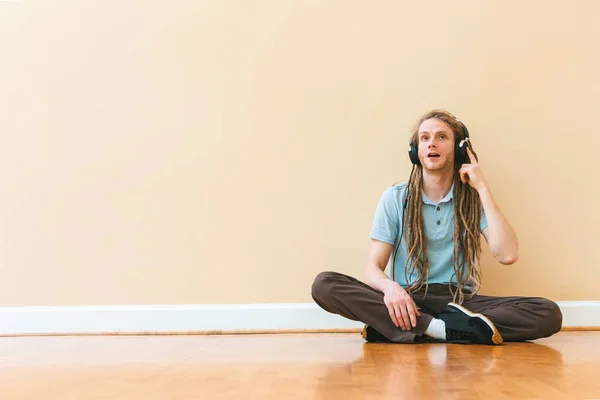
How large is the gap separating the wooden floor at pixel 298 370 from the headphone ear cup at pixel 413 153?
0.68 meters

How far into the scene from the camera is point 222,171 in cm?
247

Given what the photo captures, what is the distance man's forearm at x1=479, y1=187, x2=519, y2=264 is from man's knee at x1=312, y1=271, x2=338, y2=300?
21.7 inches

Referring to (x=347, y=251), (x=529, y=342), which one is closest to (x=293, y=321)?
(x=347, y=251)

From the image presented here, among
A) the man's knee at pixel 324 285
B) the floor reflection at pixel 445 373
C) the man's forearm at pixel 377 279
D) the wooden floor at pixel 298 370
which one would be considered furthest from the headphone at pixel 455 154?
the floor reflection at pixel 445 373

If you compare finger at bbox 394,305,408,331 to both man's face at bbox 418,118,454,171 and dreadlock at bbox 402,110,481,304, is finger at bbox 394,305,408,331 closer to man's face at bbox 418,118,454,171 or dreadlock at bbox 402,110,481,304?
dreadlock at bbox 402,110,481,304

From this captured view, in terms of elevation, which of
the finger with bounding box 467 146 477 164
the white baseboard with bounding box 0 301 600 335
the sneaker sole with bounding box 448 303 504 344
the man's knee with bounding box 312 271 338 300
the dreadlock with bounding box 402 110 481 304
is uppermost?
the finger with bounding box 467 146 477 164

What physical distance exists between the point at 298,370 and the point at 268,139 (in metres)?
1.28

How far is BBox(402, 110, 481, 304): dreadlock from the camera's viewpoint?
219 centimetres

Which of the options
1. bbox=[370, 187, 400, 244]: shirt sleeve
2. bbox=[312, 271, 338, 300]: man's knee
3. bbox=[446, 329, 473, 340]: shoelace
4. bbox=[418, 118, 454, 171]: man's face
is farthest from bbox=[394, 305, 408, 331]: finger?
bbox=[418, 118, 454, 171]: man's face

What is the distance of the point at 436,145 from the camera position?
2213mm

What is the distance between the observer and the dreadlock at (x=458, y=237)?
2189 millimetres

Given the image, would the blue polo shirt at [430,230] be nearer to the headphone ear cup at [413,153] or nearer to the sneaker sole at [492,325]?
the headphone ear cup at [413,153]

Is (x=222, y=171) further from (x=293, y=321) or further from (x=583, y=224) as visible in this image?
(x=583, y=224)

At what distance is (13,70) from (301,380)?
6.52ft
